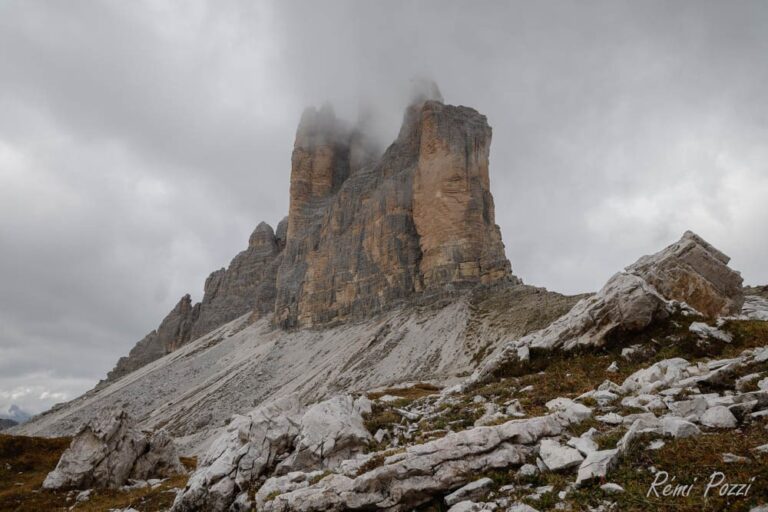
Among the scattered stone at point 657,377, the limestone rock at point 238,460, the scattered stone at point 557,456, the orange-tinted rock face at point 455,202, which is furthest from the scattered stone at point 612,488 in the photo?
the orange-tinted rock face at point 455,202

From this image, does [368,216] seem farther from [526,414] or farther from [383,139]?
[526,414]

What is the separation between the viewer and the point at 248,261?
560 feet

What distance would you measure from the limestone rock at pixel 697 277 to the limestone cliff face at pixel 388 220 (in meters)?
63.5

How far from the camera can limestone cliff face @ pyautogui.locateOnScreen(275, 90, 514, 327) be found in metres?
93.4

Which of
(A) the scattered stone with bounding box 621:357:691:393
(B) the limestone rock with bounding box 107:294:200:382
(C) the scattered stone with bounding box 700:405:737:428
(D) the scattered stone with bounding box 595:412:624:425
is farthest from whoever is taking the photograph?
(B) the limestone rock with bounding box 107:294:200:382

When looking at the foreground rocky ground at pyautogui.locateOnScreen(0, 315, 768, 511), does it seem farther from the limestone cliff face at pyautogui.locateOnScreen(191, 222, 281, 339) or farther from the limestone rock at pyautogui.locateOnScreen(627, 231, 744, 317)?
the limestone cliff face at pyautogui.locateOnScreen(191, 222, 281, 339)

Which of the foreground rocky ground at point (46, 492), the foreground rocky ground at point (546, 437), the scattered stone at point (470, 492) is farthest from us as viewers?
the foreground rocky ground at point (46, 492)

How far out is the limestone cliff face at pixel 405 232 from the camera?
93375 millimetres

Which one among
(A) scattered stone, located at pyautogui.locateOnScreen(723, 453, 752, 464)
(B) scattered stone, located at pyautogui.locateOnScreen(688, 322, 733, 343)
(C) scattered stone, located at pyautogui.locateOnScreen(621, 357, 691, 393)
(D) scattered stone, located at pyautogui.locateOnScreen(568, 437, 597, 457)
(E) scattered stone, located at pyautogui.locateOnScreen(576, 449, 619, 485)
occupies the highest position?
(B) scattered stone, located at pyautogui.locateOnScreen(688, 322, 733, 343)

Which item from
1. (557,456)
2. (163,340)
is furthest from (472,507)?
(163,340)

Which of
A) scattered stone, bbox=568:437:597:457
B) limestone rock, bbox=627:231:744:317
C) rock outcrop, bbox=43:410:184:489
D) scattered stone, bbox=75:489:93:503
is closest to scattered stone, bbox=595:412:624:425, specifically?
scattered stone, bbox=568:437:597:457

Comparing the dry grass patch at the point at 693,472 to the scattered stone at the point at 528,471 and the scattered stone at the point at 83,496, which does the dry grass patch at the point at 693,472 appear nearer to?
the scattered stone at the point at 528,471

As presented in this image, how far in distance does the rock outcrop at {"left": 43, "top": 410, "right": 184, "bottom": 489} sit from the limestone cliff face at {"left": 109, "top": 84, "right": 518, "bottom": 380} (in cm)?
6936

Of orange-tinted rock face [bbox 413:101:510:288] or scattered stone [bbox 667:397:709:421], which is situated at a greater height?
orange-tinted rock face [bbox 413:101:510:288]
